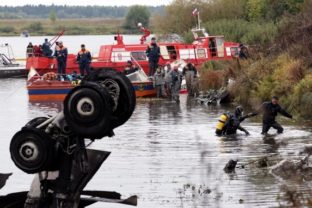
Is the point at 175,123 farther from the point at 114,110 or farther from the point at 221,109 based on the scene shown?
the point at 114,110

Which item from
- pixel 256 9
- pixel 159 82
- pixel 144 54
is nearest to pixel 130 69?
pixel 159 82

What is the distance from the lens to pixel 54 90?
38.3 metres

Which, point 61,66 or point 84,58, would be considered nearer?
point 84,58

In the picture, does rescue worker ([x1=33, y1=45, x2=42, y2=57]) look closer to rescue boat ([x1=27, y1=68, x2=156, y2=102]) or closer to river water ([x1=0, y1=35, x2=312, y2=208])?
rescue boat ([x1=27, y1=68, x2=156, y2=102])

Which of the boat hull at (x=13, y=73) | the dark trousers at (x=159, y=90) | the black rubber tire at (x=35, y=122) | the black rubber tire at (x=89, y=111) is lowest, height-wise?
the boat hull at (x=13, y=73)

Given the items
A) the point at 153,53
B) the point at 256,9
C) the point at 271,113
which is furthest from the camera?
the point at 256,9

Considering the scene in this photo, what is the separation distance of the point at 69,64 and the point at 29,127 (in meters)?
32.1

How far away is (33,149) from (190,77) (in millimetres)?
26529

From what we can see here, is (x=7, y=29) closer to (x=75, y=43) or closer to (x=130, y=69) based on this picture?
(x=75, y=43)

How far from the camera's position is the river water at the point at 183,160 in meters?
16.1

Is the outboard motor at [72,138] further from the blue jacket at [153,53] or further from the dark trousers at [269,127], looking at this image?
the blue jacket at [153,53]

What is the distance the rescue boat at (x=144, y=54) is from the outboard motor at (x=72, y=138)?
98.6ft

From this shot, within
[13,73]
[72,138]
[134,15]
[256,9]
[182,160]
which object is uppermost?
[72,138]

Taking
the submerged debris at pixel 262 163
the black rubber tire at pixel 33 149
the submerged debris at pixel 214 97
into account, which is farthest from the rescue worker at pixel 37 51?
the black rubber tire at pixel 33 149
